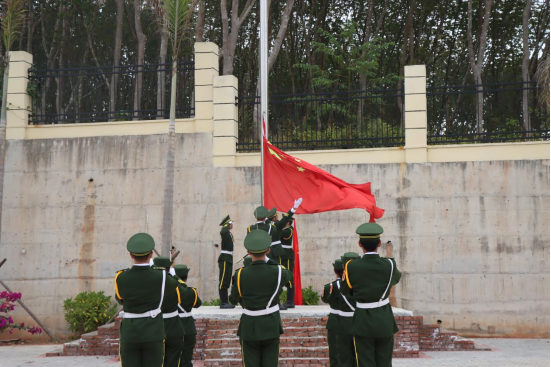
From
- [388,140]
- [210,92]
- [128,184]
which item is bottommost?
[128,184]

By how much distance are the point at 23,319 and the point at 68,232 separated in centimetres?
202

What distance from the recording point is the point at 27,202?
1446 cm

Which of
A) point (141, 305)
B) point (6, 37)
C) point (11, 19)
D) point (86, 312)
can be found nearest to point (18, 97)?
point (6, 37)

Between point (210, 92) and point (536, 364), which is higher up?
point (210, 92)

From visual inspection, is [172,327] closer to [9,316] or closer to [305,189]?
[305,189]

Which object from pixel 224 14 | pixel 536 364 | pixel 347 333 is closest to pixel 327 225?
pixel 536 364

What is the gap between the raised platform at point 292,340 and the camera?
10.0 meters

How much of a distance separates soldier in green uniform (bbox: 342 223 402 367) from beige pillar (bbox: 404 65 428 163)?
7319mm

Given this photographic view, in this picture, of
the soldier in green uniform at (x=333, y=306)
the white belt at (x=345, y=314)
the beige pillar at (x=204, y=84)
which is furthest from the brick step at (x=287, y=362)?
the beige pillar at (x=204, y=84)

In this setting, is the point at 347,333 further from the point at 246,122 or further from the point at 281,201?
the point at 246,122

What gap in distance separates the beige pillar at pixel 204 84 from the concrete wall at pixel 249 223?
1.00 ft

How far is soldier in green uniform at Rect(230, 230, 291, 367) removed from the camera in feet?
21.2

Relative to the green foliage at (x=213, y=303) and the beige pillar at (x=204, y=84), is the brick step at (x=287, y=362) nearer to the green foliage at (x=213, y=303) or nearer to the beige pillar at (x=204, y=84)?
the green foliage at (x=213, y=303)

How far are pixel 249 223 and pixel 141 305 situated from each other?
25.3 feet
